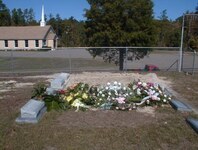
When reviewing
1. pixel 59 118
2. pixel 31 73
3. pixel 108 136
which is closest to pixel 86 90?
pixel 59 118

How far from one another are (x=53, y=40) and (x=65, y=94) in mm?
45054

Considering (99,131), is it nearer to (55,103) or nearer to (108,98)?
(55,103)

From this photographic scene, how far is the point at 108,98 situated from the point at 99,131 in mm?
2194

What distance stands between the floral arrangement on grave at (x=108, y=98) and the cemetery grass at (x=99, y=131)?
398 millimetres

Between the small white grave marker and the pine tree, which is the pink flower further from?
the pine tree

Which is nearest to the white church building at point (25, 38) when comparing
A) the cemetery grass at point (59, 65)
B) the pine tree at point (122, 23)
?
the cemetery grass at point (59, 65)

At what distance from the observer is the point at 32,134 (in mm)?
5484

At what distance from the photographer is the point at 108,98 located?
7.80 metres

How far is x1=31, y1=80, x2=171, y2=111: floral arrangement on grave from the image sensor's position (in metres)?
7.40

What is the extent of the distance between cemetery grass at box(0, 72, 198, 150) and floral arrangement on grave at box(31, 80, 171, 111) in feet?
1.31

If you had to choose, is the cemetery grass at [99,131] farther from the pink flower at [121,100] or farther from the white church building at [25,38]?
the white church building at [25,38]

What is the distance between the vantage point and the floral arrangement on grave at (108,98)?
740 cm

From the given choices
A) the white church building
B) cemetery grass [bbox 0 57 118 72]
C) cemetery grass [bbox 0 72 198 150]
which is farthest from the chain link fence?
the white church building

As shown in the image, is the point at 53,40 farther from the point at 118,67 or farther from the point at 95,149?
the point at 95,149
